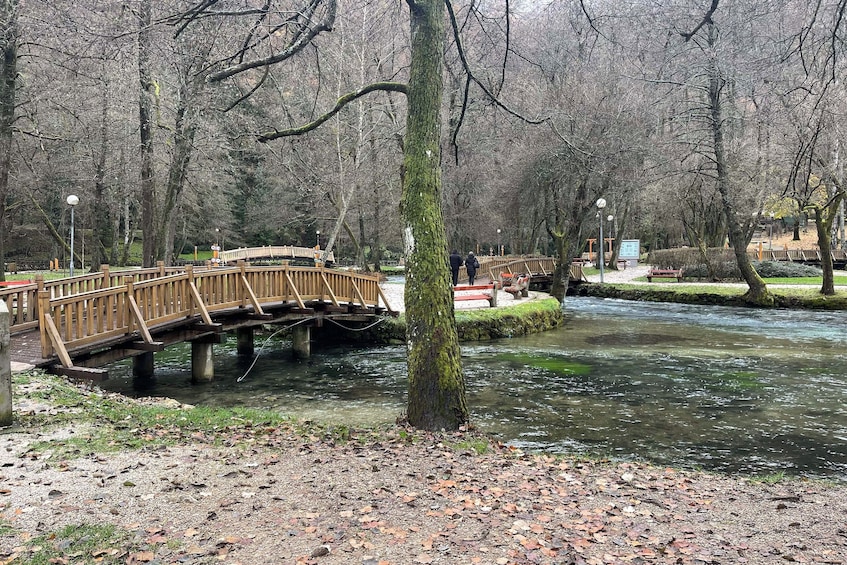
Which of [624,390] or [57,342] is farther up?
[57,342]

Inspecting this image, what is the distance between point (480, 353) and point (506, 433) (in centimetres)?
747

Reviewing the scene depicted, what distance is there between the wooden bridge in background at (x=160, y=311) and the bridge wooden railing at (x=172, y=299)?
19mm

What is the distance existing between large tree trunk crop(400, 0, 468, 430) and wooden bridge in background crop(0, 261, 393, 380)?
15.1 ft

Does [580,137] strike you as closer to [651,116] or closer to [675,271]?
[651,116]

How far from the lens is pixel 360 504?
16.5 ft

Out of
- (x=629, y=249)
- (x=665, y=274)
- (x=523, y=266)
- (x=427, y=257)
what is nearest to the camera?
(x=427, y=257)

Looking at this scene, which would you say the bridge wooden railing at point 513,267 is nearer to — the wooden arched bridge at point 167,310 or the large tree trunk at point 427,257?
the wooden arched bridge at point 167,310

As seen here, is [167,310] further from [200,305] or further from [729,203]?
[729,203]

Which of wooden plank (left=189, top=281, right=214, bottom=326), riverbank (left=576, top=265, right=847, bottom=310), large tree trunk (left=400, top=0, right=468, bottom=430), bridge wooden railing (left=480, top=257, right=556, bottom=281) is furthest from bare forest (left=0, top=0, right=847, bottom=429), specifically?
wooden plank (left=189, top=281, right=214, bottom=326)

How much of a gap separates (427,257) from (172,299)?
6585 mm

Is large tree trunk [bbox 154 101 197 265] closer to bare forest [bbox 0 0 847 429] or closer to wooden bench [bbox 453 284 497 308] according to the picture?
bare forest [bbox 0 0 847 429]

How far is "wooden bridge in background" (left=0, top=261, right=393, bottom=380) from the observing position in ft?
33.2

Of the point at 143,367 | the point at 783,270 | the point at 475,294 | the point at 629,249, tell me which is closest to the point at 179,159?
the point at 143,367

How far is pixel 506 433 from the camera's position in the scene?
30.9 ft
